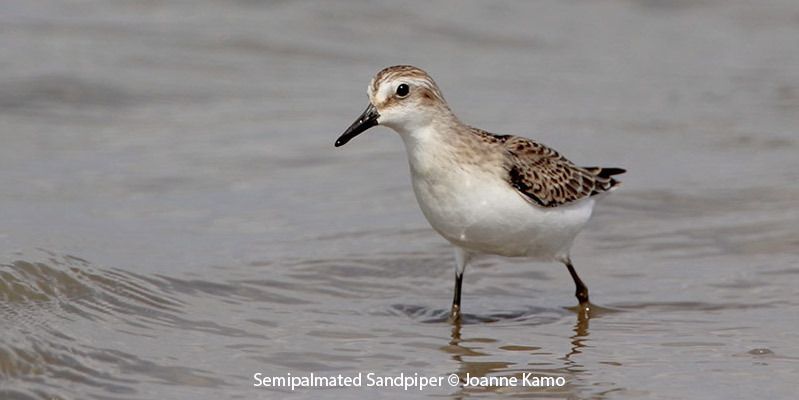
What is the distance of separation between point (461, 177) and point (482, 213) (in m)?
0.23

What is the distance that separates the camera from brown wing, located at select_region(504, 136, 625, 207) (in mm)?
8203

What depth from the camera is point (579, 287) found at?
8.76 m

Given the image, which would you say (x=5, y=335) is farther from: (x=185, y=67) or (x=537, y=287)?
(x=185, y=67)

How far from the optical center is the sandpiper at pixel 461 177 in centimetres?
789

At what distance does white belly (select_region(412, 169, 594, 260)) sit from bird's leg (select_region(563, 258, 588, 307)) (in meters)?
0.44

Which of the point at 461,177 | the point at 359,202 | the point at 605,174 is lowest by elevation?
the point at 461,177

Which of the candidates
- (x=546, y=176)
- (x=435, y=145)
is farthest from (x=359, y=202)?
(x=435, y=145)

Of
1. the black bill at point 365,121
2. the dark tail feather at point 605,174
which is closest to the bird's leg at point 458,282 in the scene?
→ the black bill at point 365,121

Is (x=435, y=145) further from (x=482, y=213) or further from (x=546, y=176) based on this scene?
(x=546, y=176)

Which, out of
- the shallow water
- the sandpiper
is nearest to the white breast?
the sandpiper

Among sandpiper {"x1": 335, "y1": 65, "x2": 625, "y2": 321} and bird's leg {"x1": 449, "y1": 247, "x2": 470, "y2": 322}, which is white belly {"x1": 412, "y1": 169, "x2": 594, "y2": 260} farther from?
bird's leg {"x1": 449, "y1": 247, "x2": 470, "y2": 322}

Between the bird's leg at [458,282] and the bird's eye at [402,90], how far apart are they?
3.45 ft

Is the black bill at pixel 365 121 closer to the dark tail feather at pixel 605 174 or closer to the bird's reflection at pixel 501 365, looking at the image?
the bird's reflection at pixel 501 365

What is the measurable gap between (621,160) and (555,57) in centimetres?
350
